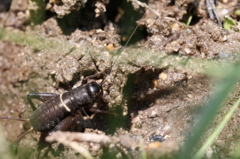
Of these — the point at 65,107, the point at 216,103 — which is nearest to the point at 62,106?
the point at 65,107

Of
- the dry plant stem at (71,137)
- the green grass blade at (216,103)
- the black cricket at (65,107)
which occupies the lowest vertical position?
the black cricket at (65,107)

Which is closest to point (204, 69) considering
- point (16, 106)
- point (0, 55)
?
point (16, 106)

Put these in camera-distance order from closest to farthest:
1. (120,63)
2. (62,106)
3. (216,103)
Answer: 1. (216,103)
2. (120,63)
3. (62,106)

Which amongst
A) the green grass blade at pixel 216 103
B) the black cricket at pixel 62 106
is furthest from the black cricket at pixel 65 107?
the green grass blade at pixel 216 103

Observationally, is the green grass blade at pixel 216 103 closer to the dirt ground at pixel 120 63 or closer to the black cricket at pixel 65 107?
the dirt ground at pixel 120 63

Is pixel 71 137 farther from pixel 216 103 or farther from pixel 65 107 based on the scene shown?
pixel 65 107

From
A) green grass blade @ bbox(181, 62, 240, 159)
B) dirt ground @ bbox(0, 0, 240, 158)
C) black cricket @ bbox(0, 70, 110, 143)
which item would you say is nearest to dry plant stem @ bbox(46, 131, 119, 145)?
green grass blade @ bbox(181, 62, 240, 159)

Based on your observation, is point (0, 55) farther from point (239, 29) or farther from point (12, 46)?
point (239, 29)

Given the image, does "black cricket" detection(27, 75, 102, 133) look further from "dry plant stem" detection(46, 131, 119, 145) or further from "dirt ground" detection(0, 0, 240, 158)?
"dry plant stem" detection(46, 131, 119, 145)
